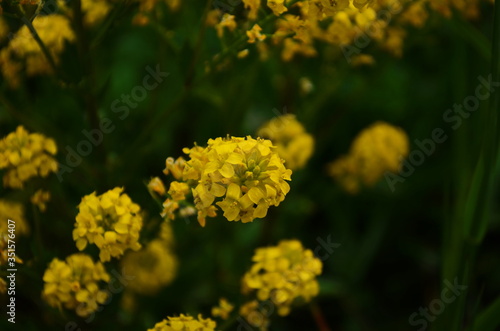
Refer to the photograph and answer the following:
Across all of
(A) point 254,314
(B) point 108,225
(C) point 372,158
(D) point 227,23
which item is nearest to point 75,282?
(B) point 108,225

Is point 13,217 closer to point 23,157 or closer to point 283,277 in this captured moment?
point 23,157

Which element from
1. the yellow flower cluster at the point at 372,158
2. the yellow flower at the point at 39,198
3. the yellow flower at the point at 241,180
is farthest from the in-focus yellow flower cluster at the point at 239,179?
the yellow flower cluster at the point at 372,158

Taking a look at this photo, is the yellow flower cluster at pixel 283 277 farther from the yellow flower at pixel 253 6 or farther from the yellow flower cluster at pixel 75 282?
the yellow flower at pixel 253 6

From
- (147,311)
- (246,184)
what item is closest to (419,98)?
(147,311)

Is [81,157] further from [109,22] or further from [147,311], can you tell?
[147,311]

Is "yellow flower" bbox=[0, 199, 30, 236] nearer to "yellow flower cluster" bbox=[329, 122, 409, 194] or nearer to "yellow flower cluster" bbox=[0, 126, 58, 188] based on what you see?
"yellow flower cluster" bbox=[0, 126, 58, 188]
